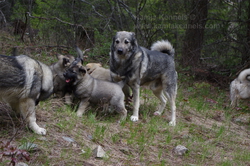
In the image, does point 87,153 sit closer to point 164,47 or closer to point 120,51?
point 120,51

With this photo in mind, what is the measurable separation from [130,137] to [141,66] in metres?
1.71

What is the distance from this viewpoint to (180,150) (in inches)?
167

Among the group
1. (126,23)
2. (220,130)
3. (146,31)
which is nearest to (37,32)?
(126,23)

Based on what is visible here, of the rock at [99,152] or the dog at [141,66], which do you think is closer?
the rock at [99,152]

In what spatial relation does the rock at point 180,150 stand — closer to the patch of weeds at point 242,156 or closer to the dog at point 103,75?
the patch of weeds at point 242,156

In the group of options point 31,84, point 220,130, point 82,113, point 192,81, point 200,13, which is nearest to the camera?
point 31,84

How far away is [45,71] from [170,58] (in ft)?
10.2

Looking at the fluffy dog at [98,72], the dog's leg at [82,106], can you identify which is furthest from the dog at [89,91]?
the fluffy dog at [98,72]

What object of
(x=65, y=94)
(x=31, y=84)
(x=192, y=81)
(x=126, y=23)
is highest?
(x=126, y=23)

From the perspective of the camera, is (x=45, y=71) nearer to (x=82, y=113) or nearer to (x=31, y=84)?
(x=31, y=84)

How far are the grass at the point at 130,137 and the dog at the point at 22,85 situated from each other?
153 millimetres

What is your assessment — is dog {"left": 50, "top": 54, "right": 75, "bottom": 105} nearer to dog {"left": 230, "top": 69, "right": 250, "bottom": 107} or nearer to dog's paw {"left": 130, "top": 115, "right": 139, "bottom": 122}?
dog's paw {"left": 130, "top": 115, "right": 139, "bottom": 122}

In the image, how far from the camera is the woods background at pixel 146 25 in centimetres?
985

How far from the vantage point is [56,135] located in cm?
384
